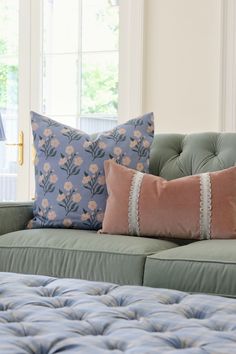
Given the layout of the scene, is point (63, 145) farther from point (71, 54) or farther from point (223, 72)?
point (71, 54)

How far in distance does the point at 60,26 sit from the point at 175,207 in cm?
232

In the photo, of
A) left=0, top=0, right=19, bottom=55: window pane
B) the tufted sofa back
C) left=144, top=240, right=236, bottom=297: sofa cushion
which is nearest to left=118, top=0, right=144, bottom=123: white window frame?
left=0, top=0, right=19, bottom=55: window pane

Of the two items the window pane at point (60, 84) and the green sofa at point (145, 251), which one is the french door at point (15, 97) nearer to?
the window pane at point (60, 84)

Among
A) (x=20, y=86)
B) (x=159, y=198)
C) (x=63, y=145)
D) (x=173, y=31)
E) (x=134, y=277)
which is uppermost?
(x=173, y=31)

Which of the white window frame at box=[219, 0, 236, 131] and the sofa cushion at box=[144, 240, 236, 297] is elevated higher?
the white window frame at box=[219, 0, 236, 131]

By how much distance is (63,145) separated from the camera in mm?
2906

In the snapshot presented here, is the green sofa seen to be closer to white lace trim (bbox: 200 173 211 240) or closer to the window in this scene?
white lace trim (bbox: 200 173 211 240)

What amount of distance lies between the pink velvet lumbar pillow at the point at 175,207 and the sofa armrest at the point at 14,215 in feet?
1.36

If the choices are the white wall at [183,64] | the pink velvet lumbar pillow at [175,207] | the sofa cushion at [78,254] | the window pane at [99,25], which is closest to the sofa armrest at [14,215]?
the sofa cushion at [78,254]

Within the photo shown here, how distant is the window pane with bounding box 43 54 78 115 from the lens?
4488 mm

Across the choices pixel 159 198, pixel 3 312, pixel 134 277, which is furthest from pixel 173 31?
pixel 3 312

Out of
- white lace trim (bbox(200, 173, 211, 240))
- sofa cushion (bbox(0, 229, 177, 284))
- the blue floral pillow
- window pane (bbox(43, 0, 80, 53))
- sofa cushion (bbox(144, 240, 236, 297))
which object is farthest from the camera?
window pane (bbox(43, 0, 80, 53))

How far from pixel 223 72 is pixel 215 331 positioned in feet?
8.80

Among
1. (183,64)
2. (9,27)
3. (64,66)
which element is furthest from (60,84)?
(183,64)
